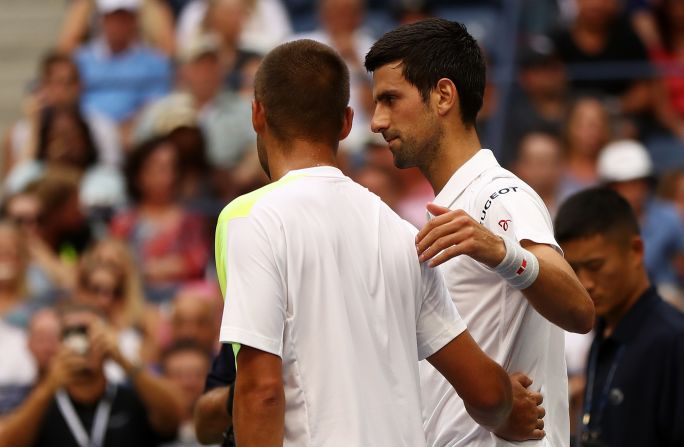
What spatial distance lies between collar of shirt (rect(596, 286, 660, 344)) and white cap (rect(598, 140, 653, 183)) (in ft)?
13.5

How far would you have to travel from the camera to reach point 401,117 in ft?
13.0

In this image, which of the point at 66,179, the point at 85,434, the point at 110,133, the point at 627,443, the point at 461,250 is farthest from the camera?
the point at 110,133

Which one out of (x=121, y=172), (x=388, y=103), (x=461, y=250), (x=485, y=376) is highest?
(x=388, y=103)

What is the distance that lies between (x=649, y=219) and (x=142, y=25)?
504cm

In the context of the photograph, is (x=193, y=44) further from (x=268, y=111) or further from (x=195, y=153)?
(x=268, y=111)

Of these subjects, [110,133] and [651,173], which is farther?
[110,133]

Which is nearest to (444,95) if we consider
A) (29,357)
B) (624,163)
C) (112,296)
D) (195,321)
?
(195,321)

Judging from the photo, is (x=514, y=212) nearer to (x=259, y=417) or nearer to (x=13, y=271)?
(x=259, y=417)

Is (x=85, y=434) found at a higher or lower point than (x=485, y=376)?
lower

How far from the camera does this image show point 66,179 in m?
10.2

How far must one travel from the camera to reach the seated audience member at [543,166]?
9.38 metres

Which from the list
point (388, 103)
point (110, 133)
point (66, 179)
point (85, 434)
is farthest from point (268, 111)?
point (110, 133)

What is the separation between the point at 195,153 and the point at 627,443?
600 cm

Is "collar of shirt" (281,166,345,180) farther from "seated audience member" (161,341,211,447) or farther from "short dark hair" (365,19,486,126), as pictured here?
"seated audience member" (161,341,211,447)
